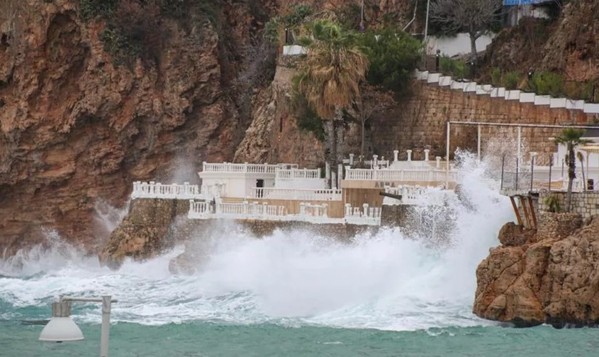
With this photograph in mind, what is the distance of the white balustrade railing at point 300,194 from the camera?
2276 inches

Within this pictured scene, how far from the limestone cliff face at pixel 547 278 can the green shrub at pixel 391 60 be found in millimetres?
16958

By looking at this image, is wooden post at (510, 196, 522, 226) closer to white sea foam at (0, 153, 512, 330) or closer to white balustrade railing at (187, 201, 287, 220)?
white sea foam at (0, 153, 512, 330)

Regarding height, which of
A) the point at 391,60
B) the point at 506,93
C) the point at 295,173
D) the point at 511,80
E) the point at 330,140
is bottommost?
the point at 295,173

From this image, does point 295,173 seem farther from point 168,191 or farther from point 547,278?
point 547,278

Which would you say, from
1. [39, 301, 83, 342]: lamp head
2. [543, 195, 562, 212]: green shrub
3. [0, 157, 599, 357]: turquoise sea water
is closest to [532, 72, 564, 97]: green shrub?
[0, 157, 599, 357]: turquoise sea water

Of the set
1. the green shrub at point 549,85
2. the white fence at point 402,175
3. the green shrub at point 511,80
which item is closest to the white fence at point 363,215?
the white fence at point 402,175

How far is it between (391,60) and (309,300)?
14170 mm

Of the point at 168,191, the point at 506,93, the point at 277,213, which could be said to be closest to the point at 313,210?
the point at 277,213

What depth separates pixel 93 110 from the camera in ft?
238

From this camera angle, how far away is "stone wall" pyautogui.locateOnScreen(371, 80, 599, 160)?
57438mm

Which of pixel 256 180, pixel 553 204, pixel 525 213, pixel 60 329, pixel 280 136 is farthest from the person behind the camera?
pixel 280 136

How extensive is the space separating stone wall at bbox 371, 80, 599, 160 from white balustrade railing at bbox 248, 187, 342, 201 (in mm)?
4164

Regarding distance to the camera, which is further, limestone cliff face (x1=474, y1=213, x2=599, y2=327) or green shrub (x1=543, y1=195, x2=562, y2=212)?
green shrub (x1=543, y1=195, x2=562, y2=212)

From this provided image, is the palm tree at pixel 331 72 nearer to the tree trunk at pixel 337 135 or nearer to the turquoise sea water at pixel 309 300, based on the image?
the tree trunk at pixel 337 135
